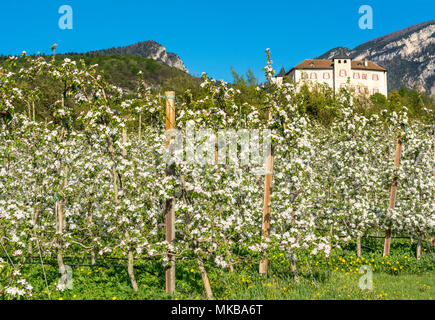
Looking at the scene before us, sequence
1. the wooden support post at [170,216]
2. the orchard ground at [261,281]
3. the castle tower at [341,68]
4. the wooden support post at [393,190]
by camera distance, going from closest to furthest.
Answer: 1. the wooden support post at [170,216]
2. the orchard ground at [261,281]
3. the wooden support post at [393,190]
4. the castle tower at [341,68]

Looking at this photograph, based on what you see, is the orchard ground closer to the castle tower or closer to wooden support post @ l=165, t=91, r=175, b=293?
wooden support post @ l=165, t=91, r=175, b=293

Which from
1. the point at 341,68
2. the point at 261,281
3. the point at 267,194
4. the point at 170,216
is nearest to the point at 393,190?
the point at 267,194

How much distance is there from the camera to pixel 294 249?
6.95 m

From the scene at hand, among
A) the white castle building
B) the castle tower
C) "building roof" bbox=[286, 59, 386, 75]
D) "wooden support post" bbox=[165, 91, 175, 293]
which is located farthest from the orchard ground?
the castle tower

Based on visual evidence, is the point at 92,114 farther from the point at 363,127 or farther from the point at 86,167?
the point at 363,127

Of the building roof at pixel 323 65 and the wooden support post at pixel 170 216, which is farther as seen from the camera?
the building roof at pixel 323 65

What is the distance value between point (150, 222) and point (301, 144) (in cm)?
383

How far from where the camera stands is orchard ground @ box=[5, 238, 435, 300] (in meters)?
6.73

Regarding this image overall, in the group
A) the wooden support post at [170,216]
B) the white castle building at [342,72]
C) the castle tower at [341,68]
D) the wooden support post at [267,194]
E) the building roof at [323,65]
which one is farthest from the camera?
the building roof at [323,65]

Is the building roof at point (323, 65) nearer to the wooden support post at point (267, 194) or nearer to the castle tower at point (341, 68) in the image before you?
the castle tower at point (341, 68)

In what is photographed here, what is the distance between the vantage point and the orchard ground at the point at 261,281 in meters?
6.73

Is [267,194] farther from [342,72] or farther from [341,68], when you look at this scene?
[341,68]

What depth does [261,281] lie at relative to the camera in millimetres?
7445

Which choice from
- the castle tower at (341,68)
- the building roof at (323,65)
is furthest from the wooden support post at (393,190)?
the castle tower at (341,68)
